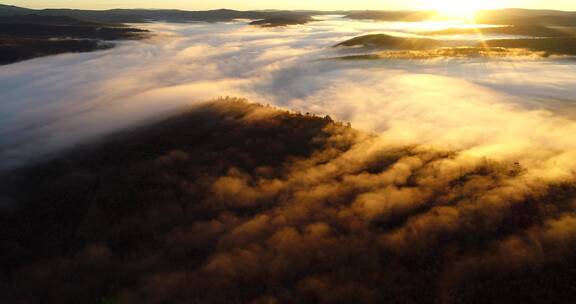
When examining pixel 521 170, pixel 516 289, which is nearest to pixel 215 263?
pixel 516 289

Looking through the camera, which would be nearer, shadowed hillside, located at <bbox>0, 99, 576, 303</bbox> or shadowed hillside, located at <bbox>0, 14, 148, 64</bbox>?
shadowed hillside, located at <bbox>0, 99, 576, 303</bbox>

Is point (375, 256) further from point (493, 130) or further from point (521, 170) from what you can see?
point (493, 130)

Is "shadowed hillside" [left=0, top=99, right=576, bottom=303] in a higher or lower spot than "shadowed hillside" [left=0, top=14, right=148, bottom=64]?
lower

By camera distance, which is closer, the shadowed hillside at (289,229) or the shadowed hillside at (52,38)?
Answer: the shadowed hillside at (289,229)

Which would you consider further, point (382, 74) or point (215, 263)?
point (382, 74)

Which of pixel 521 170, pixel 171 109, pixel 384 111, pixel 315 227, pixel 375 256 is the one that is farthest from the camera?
pixel 171 109

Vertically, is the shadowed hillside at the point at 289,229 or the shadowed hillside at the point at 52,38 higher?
the shadowed hillside at the point at 52,38

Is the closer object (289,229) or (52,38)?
(289,229)

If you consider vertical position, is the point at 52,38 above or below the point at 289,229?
above
